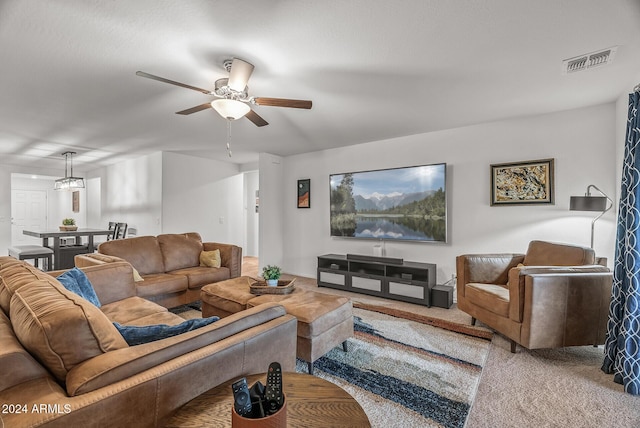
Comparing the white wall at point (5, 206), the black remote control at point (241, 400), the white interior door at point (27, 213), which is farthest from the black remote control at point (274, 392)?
the white interior door at point (27, 213)

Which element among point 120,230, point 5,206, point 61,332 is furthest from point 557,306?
point 5,206

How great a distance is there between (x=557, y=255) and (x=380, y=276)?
1.99m

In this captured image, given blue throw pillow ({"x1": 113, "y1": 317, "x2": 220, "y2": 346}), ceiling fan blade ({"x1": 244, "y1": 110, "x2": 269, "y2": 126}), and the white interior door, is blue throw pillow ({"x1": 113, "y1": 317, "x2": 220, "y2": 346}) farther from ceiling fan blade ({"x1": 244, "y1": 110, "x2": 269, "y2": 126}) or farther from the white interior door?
the white interior door

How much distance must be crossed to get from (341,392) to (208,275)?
119 inches

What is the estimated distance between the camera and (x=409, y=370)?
86.5 inches

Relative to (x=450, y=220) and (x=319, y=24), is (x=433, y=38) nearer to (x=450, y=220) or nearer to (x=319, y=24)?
(x=319, y=24)

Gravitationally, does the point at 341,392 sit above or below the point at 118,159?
below

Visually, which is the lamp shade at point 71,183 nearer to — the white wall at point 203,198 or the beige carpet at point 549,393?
the white wall at point 203,198

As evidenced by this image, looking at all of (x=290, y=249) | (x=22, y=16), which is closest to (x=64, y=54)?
(x=22, y=16)

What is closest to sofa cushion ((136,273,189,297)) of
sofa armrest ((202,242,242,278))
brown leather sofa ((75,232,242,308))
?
brown leather sofa ((75,232,242,308))

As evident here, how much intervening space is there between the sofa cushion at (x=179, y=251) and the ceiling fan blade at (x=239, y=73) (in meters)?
2.58

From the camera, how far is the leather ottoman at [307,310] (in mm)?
2084

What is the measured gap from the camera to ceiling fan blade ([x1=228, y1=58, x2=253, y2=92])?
2.05 metres

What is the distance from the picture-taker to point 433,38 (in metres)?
1.91
